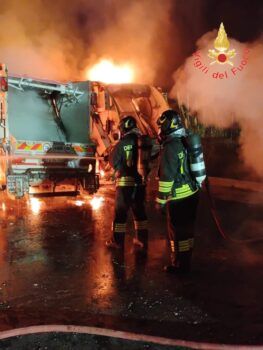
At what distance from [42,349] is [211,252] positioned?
2.68m

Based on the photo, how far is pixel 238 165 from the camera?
11.5 metres

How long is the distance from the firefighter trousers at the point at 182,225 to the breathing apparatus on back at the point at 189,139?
24 cm

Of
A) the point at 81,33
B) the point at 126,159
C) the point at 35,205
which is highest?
the point at 81,33

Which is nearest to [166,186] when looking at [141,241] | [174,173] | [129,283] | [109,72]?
[174,173]

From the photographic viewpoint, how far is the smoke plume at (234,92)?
7078 millimetres

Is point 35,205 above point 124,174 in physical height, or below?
below

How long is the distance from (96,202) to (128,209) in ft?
11.1

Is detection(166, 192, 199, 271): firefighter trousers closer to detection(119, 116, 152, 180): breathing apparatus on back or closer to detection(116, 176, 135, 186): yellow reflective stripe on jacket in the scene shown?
detection(116, 176, 135, 186): yellow reflective stripe on jacket

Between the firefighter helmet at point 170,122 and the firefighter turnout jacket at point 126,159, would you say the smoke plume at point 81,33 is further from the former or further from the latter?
the firefighter helmet at point 170,122

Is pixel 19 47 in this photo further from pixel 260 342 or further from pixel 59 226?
pixel 260 342

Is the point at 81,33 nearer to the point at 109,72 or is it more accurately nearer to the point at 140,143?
the point at 109,72

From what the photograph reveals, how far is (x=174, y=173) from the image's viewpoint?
3.67 metres

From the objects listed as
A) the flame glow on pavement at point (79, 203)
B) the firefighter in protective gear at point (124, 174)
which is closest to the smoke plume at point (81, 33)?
the flame glow on pavement at point (79, 203)

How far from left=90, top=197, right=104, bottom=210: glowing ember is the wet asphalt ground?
4.38ft
